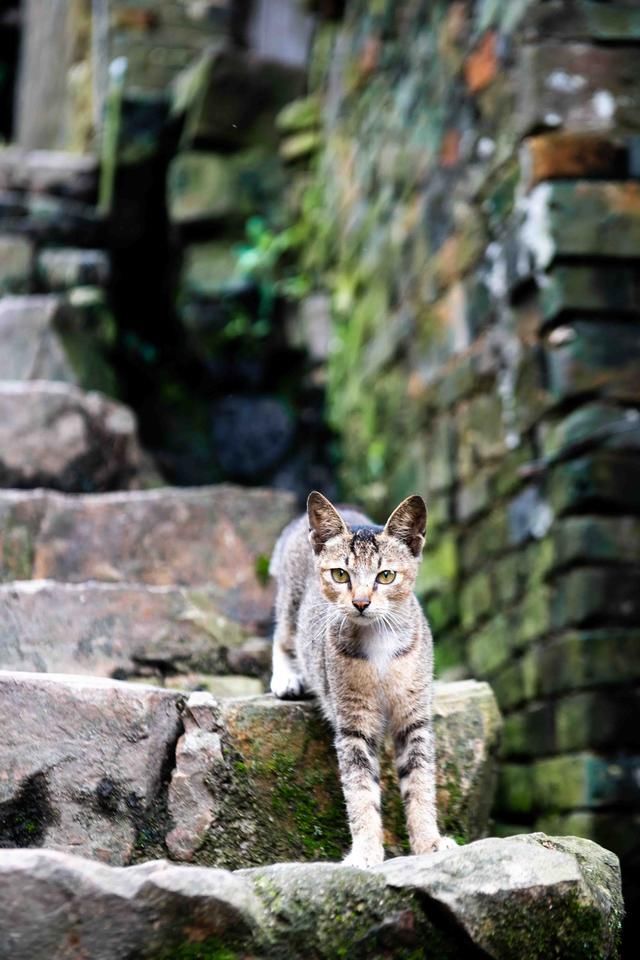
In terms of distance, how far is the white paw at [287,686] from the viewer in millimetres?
3312

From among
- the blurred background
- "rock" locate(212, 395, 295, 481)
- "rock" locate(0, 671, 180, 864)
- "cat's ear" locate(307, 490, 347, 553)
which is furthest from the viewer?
"rock" locate(212, 395, 295, 481)

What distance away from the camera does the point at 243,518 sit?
456 cm

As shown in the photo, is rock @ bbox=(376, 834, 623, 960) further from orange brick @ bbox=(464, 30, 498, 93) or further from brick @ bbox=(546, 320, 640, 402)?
orange brick @ bbox=(464, 30, 498, 93)

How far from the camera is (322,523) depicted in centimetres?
313

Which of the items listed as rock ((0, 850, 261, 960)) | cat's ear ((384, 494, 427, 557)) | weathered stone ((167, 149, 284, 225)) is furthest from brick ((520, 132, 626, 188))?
weathered stone ((167, 149, 284, 225))

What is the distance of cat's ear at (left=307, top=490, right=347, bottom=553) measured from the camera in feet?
10.2

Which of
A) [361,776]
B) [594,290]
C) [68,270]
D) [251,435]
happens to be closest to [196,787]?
[361,776]

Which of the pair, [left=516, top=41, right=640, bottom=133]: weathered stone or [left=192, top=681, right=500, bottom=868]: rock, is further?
[left=516, top=41, right=640, bottom=133]: weathered stone

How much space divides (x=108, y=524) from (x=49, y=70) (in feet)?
35.0

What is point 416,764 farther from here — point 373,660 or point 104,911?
point 104,911

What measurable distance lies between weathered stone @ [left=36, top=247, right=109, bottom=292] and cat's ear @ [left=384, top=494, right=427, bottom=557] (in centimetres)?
511

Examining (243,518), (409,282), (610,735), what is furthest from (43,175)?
(610,735)

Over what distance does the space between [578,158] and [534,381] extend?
34.3 inches

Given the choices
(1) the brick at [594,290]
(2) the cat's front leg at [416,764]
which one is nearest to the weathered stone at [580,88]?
(1) the brick at [594,290]
